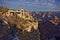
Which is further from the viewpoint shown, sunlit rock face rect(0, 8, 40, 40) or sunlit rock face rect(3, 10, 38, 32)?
sunlit rock face rect(3, 10, 38, 32)

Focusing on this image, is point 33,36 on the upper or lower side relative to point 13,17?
lower

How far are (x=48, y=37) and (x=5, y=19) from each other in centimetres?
130

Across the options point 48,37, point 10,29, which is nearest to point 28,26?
point 10,29

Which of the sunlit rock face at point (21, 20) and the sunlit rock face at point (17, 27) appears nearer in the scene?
the sunlit rock face at point (17, 27)

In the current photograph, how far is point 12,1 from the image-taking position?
3.73m

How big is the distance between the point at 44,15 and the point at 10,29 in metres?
1.64

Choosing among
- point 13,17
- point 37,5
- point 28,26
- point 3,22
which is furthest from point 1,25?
point 37,5

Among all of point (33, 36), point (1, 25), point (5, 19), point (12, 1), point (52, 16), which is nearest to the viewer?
point (1, 25)

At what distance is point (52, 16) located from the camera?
3.98 metres

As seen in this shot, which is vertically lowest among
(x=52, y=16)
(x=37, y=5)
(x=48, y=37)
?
(x=48, y=37)

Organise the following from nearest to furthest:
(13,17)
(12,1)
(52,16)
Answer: (13,17) → (12,1) → (52,16)

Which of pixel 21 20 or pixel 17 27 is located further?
pixel 21 20

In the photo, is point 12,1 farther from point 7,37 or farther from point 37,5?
point 7,37

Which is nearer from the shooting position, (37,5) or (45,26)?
(45,26)
